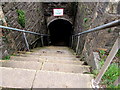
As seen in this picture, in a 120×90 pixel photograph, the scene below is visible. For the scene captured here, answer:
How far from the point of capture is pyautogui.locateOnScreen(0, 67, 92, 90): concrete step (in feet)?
3.63

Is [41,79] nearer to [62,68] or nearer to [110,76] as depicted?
[62,68]

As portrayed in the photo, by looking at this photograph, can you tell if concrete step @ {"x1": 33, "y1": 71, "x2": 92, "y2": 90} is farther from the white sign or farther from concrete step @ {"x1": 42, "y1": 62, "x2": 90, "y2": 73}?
the white sign

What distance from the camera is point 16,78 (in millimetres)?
1186

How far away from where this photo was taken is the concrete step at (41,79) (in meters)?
1.11

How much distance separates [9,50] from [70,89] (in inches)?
74.7

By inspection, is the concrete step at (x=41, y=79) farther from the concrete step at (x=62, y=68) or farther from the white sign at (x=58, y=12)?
the white sign at (x=58, y=12)

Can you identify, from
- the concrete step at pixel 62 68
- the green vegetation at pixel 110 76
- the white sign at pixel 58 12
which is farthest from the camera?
the white sign at pixel 58 12

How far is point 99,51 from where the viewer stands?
1.73 meters

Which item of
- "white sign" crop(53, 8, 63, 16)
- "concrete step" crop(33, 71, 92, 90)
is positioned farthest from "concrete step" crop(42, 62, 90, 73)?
"white sign" crop(53, 8, 63, 16)

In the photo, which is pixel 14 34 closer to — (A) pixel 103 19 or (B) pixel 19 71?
(B) pixel 19 71

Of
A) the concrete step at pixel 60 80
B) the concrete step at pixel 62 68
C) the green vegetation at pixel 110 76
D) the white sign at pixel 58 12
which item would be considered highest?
the white sign at pixel 58 12

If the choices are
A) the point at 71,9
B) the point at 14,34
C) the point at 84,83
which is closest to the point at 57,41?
the point at 71,9

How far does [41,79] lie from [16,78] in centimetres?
32

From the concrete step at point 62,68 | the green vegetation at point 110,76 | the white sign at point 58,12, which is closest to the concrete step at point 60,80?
the green vegetation at point 110,76
